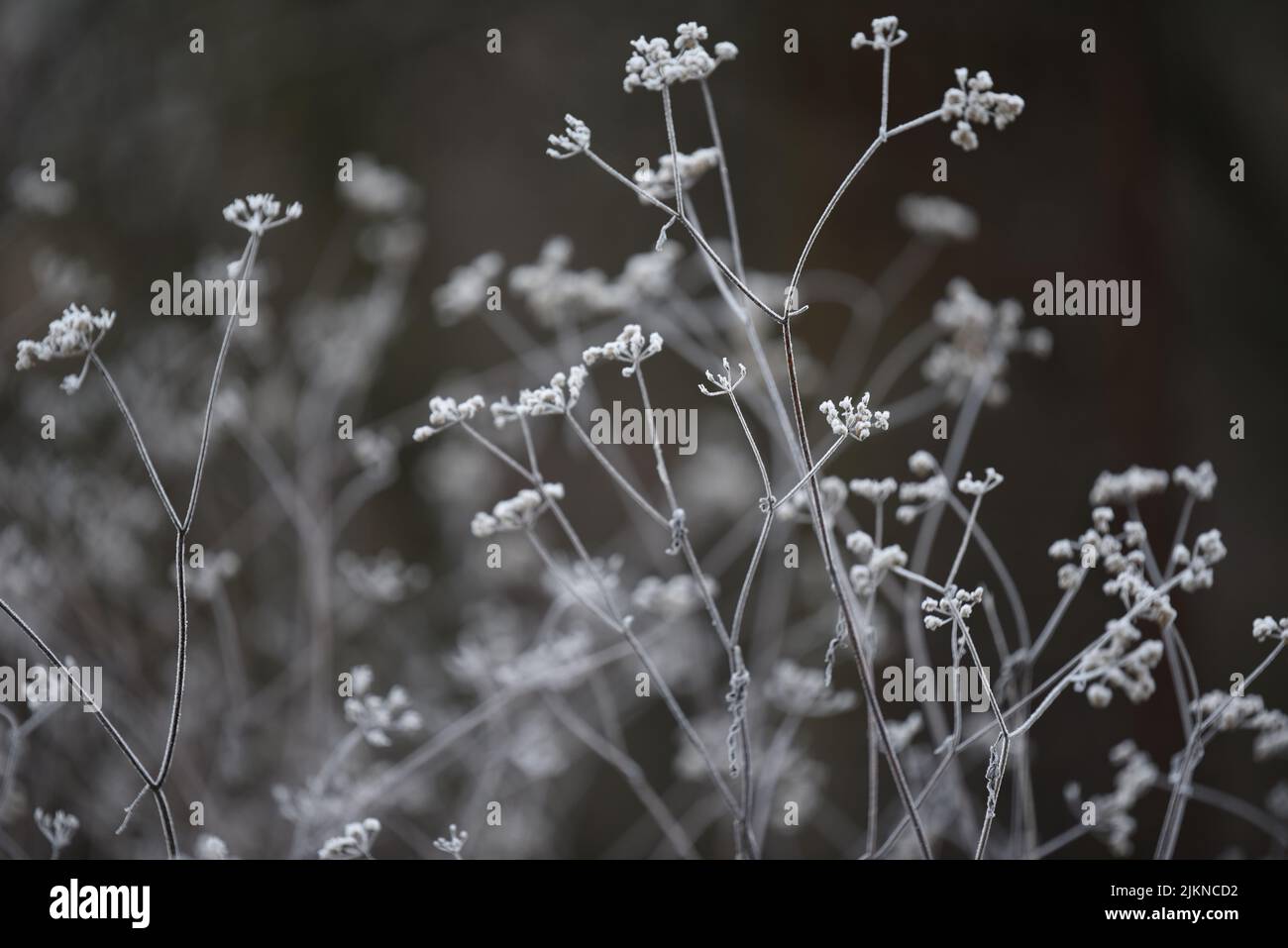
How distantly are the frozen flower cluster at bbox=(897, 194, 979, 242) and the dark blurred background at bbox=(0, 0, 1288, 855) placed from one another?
0.02m

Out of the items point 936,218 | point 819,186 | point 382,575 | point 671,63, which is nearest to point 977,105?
point 671,63

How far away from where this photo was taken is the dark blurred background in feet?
3.78

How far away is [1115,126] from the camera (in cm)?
118

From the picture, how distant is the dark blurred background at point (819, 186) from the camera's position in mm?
1152

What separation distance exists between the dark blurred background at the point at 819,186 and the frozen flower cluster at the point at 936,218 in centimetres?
2

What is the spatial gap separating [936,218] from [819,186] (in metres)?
0.42

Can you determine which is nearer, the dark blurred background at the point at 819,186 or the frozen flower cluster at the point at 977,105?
the frozen flower cluster at the point at 977,105

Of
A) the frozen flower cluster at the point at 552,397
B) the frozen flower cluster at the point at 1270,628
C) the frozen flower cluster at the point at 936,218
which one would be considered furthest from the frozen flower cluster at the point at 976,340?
the frozen flower cluster at the point at 552,397

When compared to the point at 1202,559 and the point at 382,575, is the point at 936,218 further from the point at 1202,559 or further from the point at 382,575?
the point at 382,575

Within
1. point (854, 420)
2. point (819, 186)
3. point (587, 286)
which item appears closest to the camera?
point (854, 420)

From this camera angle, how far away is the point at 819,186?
1.29 m

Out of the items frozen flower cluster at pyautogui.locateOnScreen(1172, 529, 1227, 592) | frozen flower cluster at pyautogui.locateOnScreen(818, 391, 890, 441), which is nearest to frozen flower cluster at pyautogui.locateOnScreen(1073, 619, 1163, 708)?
frozen flower cluster at pyautogui.locateOnScreen(1172, 529, 1227, 592)

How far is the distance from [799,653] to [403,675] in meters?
0.54

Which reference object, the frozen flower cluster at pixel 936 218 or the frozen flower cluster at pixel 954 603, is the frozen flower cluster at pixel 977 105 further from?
the frozen flower cluster at pixel 936 218
